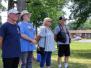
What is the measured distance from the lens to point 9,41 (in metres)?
9.38

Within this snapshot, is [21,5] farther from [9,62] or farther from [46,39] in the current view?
[9,62]

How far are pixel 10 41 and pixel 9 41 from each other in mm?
23

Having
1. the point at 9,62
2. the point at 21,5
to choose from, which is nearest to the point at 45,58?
the point at 9,62

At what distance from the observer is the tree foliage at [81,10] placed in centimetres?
2635

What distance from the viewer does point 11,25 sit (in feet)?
30.9

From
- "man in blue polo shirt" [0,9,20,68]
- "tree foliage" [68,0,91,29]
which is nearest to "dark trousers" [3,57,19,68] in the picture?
"man in blue polo shirt" [0,9,20,68]

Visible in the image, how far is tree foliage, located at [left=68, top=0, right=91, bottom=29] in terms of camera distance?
26353 mm

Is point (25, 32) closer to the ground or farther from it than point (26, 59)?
farther from it

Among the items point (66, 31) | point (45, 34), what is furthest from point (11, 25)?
point (66, 31)

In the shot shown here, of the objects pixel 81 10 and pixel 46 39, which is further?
pixel 81 10

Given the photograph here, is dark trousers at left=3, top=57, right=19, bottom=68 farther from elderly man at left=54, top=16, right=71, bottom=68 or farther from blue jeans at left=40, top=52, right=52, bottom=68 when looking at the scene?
elderly man at left=54, top=16, right=71, bottom=68

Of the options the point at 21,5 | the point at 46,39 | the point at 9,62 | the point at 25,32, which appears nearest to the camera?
the point at 9,62

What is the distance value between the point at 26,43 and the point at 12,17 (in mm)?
2274

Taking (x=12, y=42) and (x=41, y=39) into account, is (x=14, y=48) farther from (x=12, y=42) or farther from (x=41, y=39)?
(x=41, y=39)
